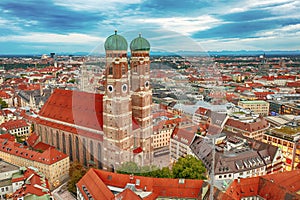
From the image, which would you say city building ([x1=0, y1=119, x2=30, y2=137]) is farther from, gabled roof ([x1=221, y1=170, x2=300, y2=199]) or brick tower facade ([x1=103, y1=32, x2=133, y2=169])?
gabled roof ([x1=221, y1=170, x2=300, y2=199])

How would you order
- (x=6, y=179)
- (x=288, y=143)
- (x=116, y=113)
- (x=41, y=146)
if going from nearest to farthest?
(x=116, y=113) < (x=6, y=179) < (x=288, y=143) < (x=41, y=146)

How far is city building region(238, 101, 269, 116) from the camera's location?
161 feet

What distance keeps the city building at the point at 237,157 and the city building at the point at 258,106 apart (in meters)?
23.9

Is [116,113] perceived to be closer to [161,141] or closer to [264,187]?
[161,141]

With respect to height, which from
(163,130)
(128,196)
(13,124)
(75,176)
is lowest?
(75,176)

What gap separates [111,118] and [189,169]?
291 inches

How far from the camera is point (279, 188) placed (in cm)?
1808

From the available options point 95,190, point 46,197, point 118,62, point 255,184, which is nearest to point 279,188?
point 255,184

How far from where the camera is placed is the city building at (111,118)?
42.6 ft

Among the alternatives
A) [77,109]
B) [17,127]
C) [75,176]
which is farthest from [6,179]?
[17,127]

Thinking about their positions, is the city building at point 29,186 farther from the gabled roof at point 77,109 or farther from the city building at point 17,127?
the city building at point 17,127

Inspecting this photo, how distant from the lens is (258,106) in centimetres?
4975

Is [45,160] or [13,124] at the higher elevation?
[13,124]

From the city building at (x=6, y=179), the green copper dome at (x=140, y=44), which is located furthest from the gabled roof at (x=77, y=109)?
the green copper dome at (x=140, y=44)
